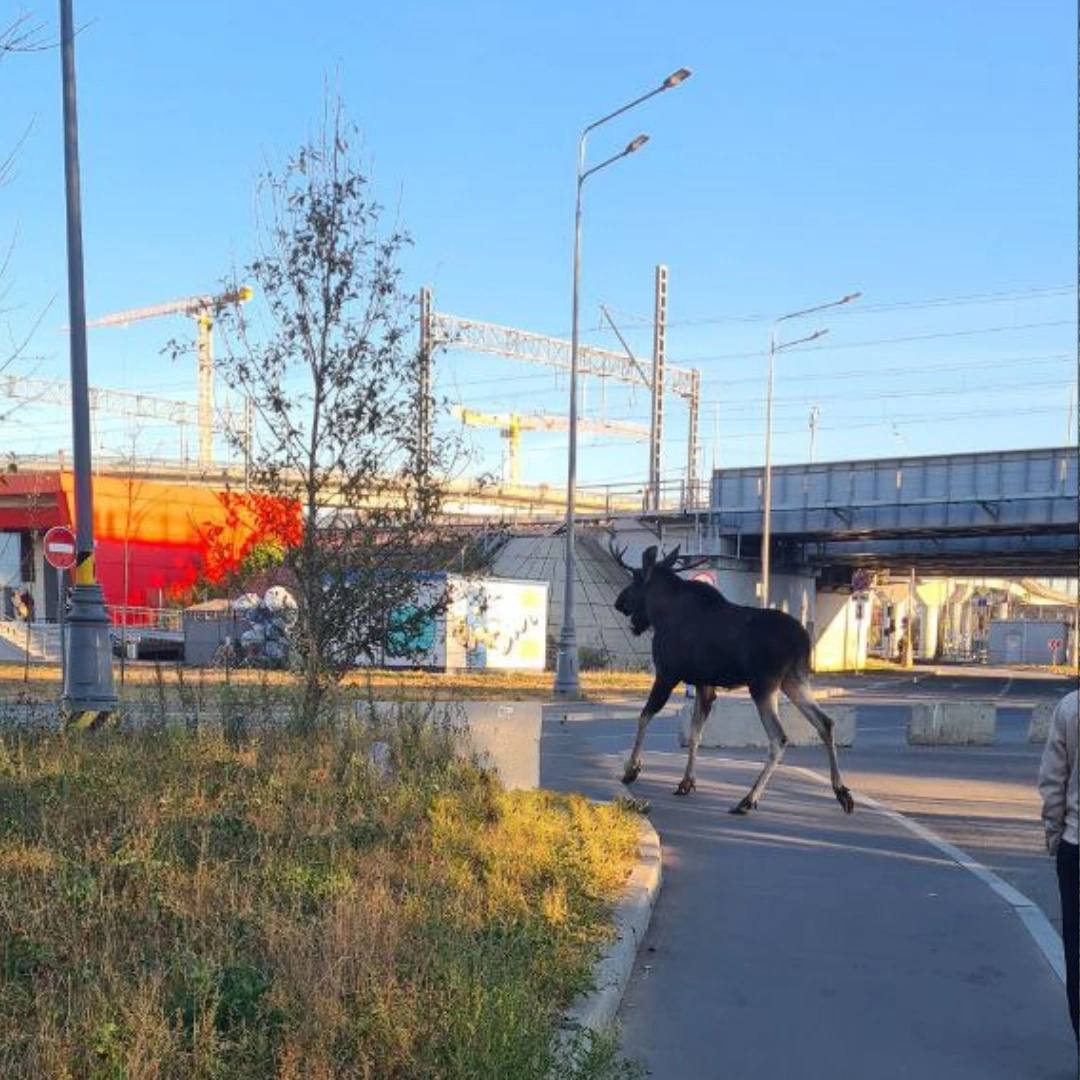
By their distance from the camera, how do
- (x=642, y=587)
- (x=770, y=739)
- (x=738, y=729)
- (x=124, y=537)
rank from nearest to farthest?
(x=770, y=739)
(x=642, y=587)
(x=738, y=729)
(x=124, y=537)

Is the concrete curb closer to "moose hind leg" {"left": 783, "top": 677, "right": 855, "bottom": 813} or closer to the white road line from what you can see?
the white road line

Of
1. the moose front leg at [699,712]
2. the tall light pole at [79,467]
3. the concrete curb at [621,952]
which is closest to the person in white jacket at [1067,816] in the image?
the concrete curb at [621,952]

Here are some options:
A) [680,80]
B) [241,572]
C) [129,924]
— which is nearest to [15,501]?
[680,80]

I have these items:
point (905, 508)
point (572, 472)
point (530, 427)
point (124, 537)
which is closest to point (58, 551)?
point (572, 472)

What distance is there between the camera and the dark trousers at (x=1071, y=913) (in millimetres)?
4750

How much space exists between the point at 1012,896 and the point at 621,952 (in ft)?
11.3

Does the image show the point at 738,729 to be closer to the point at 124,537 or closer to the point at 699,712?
the point at 699,712

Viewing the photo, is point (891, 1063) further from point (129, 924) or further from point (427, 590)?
point (427, 590)

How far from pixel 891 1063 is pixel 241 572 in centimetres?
669

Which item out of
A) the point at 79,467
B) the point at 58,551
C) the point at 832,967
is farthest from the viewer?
the point at 58,551

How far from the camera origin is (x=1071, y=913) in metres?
4.85

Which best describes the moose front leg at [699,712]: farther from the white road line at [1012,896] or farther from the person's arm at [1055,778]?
the person's arm at [1055,778]

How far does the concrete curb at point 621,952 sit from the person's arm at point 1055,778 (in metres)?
1.99

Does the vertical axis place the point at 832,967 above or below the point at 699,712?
below
